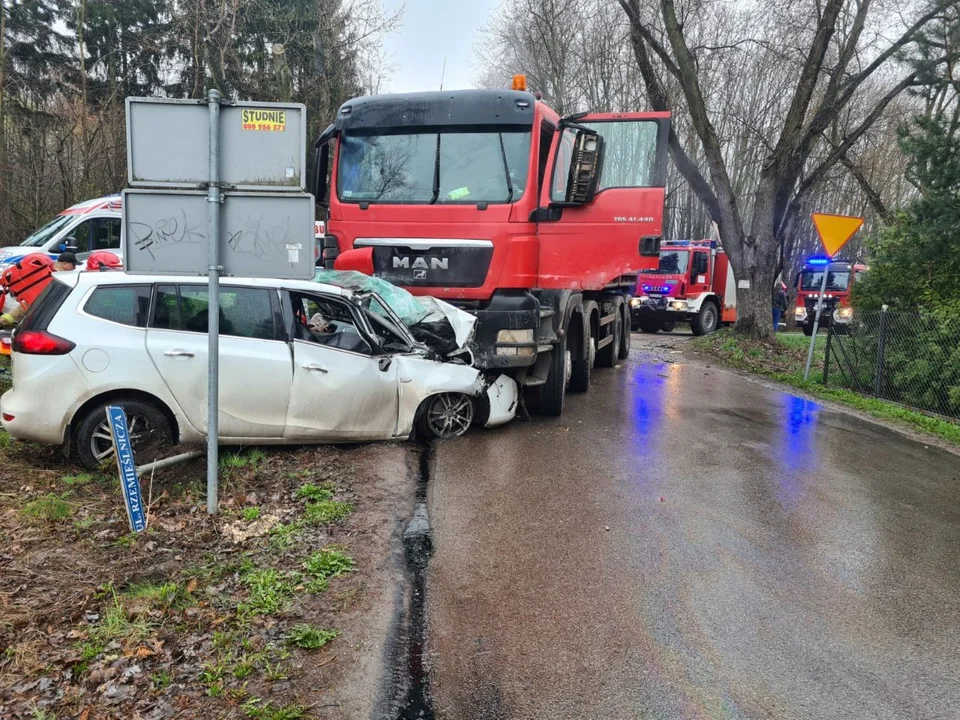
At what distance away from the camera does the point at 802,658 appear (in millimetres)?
3365

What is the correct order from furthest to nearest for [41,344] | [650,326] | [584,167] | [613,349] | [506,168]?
[650,326]
[613,349]
[506,168]
[584,167]
[41,344]

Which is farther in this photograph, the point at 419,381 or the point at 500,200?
the point at 500,200

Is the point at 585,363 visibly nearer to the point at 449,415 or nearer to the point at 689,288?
the point at 449,415

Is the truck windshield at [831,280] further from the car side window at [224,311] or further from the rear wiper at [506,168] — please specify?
the car side window at [224,311]

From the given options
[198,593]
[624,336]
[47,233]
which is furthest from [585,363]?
[47,233]

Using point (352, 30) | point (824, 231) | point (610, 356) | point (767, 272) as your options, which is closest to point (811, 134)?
point (767, 272)

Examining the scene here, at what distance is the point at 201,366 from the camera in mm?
5688

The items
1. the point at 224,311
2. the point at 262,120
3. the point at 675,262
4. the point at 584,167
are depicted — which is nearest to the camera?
the point at 262,120

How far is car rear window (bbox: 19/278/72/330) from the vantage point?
545 centimetres

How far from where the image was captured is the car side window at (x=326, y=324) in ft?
20.1

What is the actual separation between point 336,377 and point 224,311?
3.51 ft

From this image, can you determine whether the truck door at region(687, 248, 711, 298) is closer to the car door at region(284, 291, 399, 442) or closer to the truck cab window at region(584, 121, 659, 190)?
the truck cab window at region(584, 121, 659, 190)

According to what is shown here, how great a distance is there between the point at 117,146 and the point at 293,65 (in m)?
6.18

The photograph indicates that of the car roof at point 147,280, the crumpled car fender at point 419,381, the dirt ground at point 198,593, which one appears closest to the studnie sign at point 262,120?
the car roof at point 147,280
